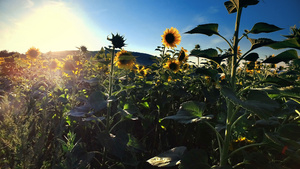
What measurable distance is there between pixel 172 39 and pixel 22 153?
348 cm

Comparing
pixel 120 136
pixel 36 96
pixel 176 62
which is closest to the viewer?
pixel 120 136

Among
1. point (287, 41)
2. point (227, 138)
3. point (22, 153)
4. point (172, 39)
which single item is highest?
point (172, 39)

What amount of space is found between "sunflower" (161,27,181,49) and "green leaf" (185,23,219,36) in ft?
10.1

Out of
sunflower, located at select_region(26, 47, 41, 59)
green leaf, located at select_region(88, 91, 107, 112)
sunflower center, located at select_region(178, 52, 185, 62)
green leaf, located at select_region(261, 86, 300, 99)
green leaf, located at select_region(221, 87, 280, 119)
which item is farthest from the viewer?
sunflower, located at select_region(26, 47, 41, 59)

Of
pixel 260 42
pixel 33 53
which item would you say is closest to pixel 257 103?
pixel 260 42

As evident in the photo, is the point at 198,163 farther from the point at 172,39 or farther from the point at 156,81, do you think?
the point at 172,39

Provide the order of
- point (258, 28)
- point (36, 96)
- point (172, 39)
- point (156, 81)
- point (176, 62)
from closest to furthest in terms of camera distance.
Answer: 1. point (258, 28)
2. point (36, 96)
3. point (156, 81)
4. point (176, 62)
5. point (172, 39)

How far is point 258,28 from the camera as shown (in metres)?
0.85

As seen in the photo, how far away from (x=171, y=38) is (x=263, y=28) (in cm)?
326

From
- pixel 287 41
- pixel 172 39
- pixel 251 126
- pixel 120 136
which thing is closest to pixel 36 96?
pixel 120 136

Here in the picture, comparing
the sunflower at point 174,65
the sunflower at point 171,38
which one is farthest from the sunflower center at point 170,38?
the sunflower at point 174,65

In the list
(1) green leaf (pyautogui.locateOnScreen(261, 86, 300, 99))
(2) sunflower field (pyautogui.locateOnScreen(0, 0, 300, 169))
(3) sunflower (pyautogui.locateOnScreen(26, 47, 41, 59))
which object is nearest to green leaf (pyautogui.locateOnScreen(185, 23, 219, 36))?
(2) sunflower field (pyautogui.locateOnScreen(0, 0, 300, 169))

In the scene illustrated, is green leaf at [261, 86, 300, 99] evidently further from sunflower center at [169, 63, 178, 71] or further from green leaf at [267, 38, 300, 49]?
sunflower center at [169, 63, 178, 71]

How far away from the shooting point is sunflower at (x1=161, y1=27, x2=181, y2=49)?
13.1 feet
